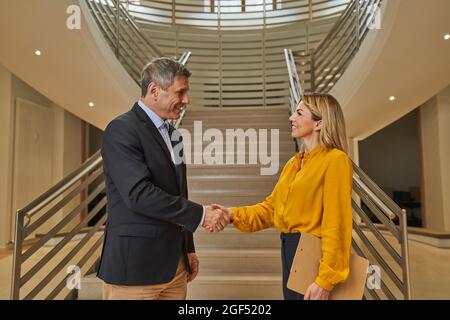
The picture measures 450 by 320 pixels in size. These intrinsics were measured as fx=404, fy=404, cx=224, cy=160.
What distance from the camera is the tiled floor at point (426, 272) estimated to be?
3627 millimetres

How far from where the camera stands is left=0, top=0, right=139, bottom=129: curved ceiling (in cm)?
388

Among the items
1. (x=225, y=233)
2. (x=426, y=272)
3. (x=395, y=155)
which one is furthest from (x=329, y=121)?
(x=395, y=155)

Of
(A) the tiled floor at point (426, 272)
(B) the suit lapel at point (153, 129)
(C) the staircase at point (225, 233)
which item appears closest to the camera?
(B) the suit lapel at point (153, 129)

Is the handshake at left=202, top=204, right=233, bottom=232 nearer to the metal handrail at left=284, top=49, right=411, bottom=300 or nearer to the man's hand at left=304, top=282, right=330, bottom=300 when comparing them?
the man's hand at left=304, top=282, right=330, bottom=300

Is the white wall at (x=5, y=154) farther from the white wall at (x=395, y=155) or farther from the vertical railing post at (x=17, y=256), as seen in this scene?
the white wall at (x=395, y=155)

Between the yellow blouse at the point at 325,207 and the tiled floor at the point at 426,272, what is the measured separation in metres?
2.62

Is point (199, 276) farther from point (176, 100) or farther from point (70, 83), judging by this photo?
point (70, 83)

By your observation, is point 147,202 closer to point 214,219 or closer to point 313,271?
point 214,219

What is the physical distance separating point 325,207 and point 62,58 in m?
4.27

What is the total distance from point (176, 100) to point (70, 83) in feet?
14.5

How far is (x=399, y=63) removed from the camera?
4.56 metres

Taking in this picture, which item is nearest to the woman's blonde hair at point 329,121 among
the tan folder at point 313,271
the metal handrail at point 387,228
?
the tan folder at point 313,271

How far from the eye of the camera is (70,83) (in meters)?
5.43

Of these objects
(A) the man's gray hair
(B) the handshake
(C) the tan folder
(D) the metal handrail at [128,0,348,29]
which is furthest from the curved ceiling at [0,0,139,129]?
(C) the tan folder
